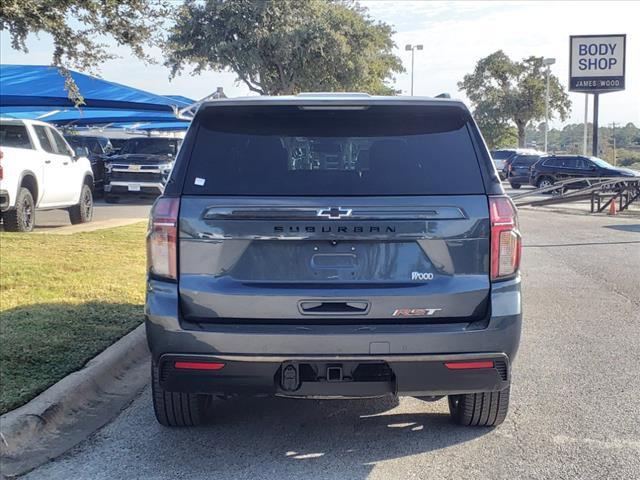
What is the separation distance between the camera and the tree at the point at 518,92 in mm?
66375

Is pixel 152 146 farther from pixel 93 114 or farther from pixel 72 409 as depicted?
pixel 72 409

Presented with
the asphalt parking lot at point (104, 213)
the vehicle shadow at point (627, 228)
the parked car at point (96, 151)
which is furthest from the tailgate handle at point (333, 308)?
the parked car at point (96, 151)

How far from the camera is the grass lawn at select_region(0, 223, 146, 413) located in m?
5.76

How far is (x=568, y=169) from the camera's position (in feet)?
106

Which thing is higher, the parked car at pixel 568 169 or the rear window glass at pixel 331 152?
the rear window glass at pixel 331 152

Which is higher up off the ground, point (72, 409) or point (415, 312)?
point (415, 312)

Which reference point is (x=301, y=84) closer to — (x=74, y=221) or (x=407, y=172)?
(x=74, y=221)

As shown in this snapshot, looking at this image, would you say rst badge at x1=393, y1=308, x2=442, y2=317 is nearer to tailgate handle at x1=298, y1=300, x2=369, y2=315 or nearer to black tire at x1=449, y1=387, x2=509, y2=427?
tailgate handle at x1=298, y1=300, x2=369, y2=315

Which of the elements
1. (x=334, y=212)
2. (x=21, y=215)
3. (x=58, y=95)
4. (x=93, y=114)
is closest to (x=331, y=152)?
(x=334, y=212)

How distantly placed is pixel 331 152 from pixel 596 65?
38.4m

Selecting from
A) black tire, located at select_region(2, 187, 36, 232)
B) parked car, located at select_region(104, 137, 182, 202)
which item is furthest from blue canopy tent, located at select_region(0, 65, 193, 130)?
black tire, located at select_region(2, 187, 36, 232)

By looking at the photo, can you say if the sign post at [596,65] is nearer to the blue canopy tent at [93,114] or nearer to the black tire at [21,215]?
the blue canopy tent at [93,114]

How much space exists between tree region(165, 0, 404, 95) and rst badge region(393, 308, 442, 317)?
30.0 m

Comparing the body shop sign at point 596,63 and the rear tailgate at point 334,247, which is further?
the body shop sign at point 596,63
